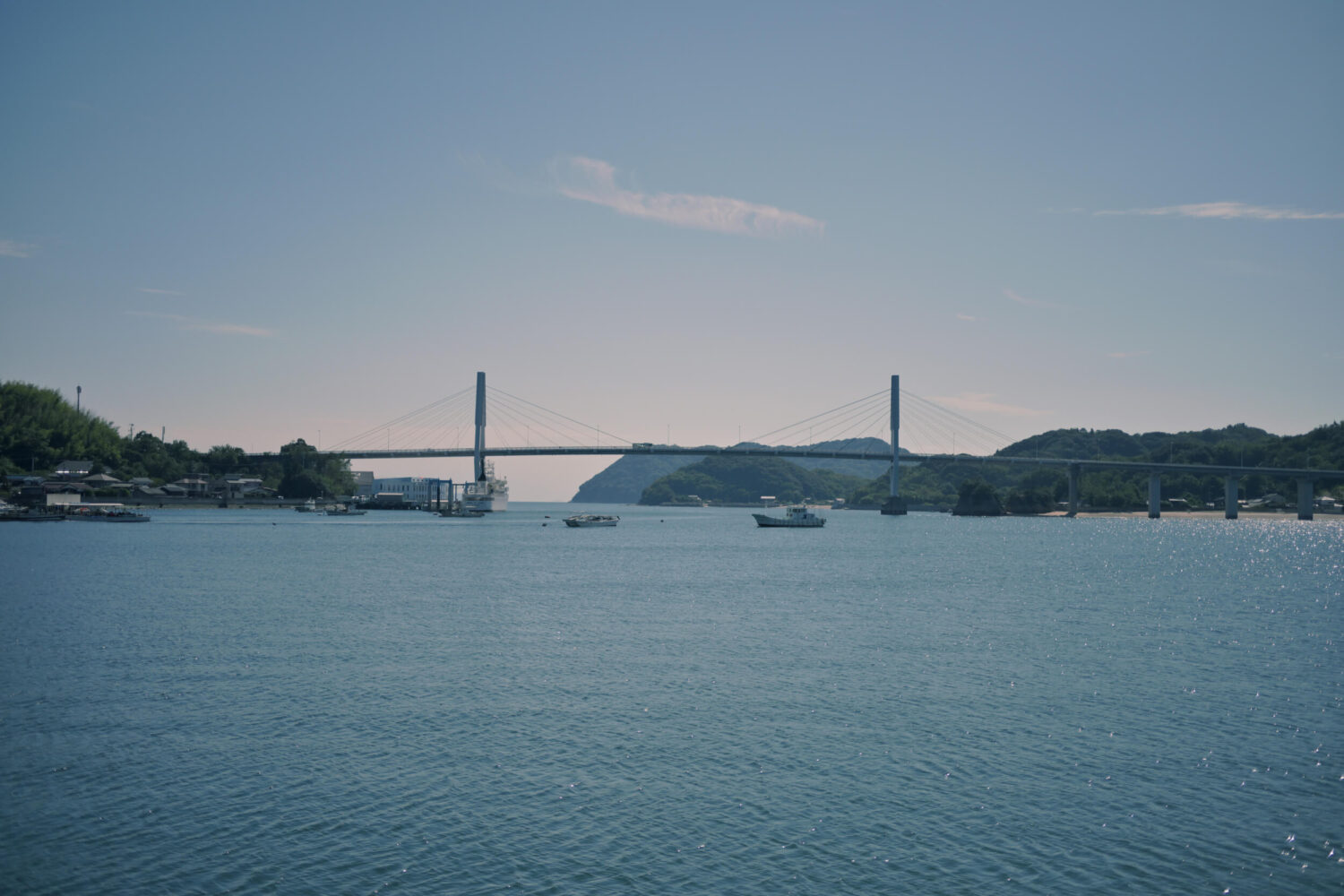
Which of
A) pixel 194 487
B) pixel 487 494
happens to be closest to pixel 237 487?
pixel 194 487

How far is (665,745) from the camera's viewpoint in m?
18.5

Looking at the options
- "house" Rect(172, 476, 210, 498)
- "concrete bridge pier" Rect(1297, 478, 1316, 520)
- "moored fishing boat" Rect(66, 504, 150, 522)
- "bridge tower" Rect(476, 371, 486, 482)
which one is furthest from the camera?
"house" Rect(172, 476, 210, 498)

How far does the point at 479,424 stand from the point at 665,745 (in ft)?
466

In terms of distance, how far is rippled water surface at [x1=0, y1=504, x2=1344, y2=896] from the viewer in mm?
12992

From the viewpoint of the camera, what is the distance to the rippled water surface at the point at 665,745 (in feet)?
42.6

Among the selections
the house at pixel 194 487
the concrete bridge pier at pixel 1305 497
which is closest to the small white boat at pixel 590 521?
the house at pixel 194 487

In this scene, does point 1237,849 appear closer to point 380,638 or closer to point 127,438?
point 380,638

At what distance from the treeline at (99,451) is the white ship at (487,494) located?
3592 centimetres

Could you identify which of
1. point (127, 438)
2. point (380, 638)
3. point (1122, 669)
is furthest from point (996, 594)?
point (127, 438)

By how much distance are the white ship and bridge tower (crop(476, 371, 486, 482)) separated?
1072 millimetres

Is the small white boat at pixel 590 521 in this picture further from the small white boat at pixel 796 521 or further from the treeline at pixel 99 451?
the treeline at pixel 99 451

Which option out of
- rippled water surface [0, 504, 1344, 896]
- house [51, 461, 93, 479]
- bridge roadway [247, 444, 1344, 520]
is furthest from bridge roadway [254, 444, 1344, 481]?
rippled water surface [0, 504, 1344, 896]

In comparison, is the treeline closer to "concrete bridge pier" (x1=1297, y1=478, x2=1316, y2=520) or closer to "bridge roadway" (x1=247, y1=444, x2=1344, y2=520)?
"bridge roadway" (x1=247, y1=444, x2=1344, y2=520)

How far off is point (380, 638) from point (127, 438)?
187 m
